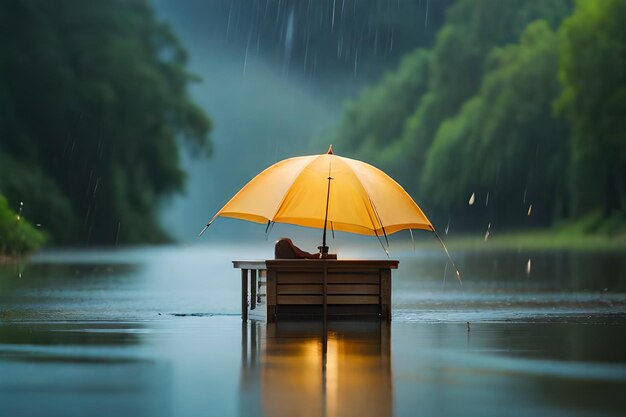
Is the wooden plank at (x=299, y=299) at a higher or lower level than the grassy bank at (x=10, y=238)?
lower

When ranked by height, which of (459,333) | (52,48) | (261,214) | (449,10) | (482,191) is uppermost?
(449,10)

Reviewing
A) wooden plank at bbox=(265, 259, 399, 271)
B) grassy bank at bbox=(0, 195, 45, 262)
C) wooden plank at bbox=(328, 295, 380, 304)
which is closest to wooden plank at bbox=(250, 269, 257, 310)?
wooden plank at bbox=(265, 259, 399, 271)

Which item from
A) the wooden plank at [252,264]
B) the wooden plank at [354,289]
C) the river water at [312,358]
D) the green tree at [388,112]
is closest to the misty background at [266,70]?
the green tree at [388,112]

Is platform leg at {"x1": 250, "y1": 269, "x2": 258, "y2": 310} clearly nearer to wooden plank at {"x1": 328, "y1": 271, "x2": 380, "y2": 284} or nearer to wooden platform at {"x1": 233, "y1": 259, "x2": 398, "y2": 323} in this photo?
wooden platform at {"x1": 233, "y1": 259, "x2": 398, "y2": 323}

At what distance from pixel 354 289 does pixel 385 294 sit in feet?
1.26

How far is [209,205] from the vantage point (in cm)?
15162

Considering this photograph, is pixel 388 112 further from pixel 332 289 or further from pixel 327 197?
pixel 327 197

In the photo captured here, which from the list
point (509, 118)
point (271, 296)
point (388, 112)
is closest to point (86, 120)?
point (509, 118)

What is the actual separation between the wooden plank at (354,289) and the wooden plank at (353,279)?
0.18 ft

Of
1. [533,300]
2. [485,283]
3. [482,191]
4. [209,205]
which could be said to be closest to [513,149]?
[482,191]

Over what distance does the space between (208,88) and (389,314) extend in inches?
5996

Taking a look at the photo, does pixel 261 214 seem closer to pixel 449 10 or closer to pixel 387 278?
pixel 387 278

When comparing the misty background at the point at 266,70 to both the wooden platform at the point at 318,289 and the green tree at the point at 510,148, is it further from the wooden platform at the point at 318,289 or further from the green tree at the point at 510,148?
the wooden platform at the point at 318,289

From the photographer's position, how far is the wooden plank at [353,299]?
16531mm
